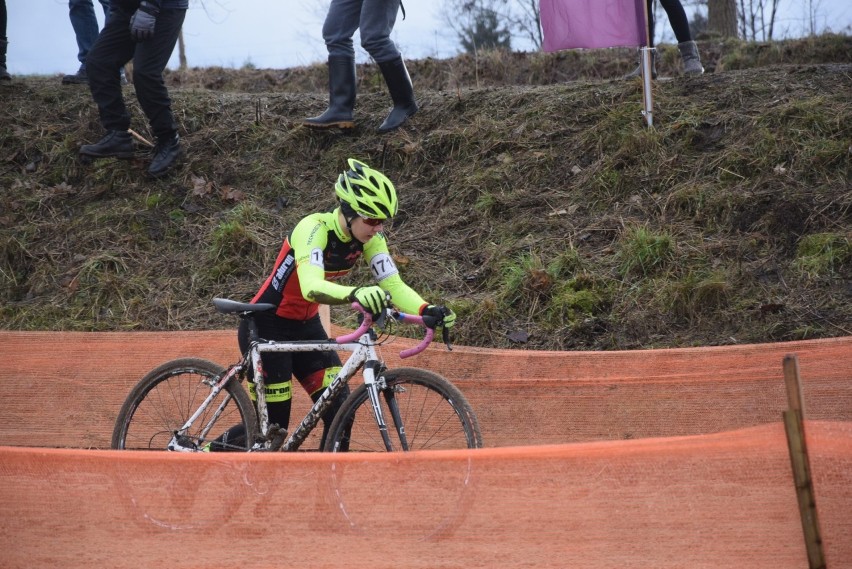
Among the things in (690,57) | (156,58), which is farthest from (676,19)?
(156,58)

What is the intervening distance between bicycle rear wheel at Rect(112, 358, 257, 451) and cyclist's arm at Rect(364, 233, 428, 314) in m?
0.94

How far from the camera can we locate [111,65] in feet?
27.7

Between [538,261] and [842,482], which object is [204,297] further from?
[842,482]

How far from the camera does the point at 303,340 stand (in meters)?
5.11

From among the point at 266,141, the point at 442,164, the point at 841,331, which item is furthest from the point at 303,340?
the point at 266,141

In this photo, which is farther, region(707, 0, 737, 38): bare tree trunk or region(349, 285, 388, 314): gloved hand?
region(707, 0, 737, 38): bare tree trunk

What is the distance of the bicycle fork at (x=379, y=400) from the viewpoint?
446 centimetres

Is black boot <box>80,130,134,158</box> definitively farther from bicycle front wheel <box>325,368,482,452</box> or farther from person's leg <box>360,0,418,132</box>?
bicycle front wheel <box>325,368,482,452</box>

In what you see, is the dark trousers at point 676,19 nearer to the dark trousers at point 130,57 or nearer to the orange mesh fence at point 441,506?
the dark trousers at point 130,57

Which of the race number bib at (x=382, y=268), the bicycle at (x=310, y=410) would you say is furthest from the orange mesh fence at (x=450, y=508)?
the race number bib at (x=382, y=268)

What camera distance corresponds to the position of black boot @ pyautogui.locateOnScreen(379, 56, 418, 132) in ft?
28.7

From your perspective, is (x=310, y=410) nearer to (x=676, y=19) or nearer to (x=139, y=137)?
(x=139, y=137)

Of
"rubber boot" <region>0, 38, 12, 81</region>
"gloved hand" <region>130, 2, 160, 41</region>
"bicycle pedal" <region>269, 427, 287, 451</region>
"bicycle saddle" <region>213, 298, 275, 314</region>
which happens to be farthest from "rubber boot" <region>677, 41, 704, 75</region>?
"rubber boot" <region>0, 38, 12, 81</region>

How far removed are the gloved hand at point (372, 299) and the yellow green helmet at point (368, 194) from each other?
0.49m
